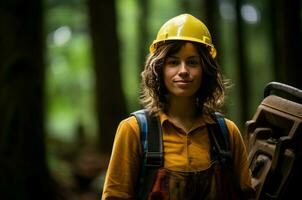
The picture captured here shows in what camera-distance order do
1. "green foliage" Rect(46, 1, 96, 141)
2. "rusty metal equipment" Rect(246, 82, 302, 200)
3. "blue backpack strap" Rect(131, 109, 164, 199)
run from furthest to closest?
1. "green foliage" Rect(46, 1, 96, 141)
2. "rusty metal equipment" Rect(246, 82, 302, 200)
3. "blue backpack strap" Rect(131, 109, 164, 199)

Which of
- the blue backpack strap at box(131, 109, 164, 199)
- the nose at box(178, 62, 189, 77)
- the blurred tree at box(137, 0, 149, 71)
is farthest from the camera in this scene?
the blurred tree at box(137, 0, 149, 71)

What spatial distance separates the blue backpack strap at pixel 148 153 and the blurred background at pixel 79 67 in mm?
921

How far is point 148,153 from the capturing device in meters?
3.36

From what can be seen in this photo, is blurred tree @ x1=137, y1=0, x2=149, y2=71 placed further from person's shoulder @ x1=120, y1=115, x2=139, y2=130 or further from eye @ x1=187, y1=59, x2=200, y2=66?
person's shoulder @ x1=120, y1=115, x2=139, y2=130

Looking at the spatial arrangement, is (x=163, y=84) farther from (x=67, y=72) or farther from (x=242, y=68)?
(x=67, y=72)

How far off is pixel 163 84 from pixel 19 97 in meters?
3.62

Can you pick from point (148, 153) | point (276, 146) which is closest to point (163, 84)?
point (148, 153)

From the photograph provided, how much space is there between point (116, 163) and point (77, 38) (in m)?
21.8

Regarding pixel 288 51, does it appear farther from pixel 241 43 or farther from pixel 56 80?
pixel 56 80

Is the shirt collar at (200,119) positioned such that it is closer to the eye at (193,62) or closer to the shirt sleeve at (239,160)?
the shirt sleeve at (239,160)

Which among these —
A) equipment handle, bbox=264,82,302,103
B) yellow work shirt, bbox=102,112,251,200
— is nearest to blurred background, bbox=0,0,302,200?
equipment handle, bbox=264,82,302,103

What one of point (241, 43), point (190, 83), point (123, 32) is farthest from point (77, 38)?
point (190, 83)

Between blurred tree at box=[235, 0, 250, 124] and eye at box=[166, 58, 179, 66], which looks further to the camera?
blurred tree at box=[235, 0, 250, 124]

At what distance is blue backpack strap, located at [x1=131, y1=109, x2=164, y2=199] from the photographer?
335cm
